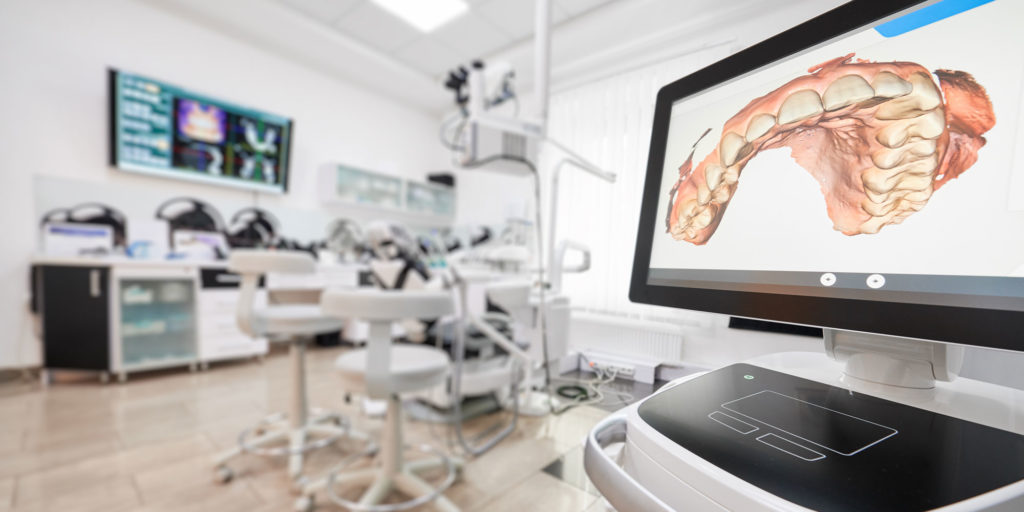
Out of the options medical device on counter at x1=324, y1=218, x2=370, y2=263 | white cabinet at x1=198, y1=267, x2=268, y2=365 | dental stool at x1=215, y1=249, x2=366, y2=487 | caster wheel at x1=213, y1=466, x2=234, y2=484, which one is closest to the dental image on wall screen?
dental stool at x1=215, y1=249, x2=366, y2=487

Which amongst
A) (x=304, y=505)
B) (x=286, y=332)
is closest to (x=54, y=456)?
(x=286, y=332)

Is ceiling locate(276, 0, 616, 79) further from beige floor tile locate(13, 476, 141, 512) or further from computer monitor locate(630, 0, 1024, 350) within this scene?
beige floor tile locate(13, 476, 141, 512)

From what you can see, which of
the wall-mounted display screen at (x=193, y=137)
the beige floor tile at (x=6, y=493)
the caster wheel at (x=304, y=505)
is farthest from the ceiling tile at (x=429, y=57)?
the beige floor tile at (x=6, y=493)

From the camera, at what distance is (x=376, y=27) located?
8.79ft

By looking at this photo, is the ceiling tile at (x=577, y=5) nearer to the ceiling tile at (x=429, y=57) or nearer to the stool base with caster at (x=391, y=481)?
the stool base with caster at (x=391, y=481)

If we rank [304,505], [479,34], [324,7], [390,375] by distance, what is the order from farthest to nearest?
[324,7], [479,34], [304,505], [390,375]

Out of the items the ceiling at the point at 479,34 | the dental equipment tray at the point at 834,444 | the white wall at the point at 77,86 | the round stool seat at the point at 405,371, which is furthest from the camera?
the white wall at the point at 77,86

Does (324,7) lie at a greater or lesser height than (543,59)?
greater

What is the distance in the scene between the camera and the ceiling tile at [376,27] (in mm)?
2551

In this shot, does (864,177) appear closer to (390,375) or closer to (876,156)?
(876,156)

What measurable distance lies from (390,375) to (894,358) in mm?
1027

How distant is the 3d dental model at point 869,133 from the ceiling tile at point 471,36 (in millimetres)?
1598

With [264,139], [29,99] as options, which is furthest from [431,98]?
[29,99]

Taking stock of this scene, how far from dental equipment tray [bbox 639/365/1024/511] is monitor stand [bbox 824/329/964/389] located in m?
0.03
